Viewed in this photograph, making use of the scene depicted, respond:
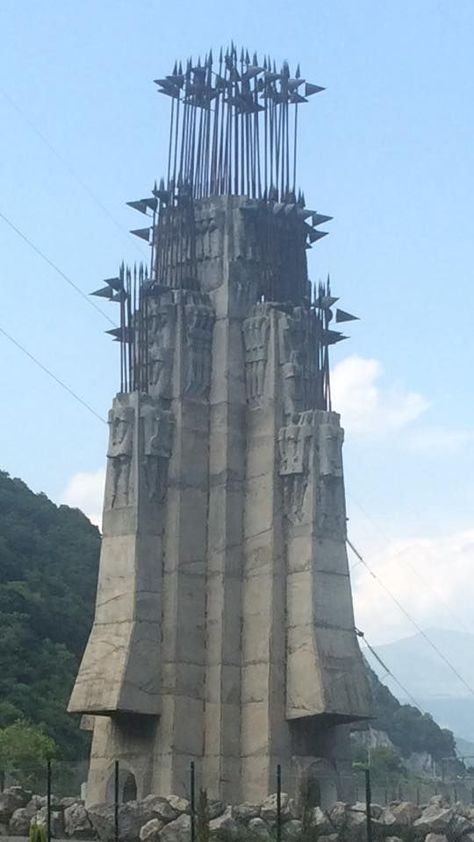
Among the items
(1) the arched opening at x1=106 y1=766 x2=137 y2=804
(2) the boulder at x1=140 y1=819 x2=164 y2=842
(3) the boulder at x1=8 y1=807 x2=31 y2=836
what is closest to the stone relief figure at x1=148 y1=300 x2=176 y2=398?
(1) the arched opening at x1=106 y1=766 x2=137 y2=804

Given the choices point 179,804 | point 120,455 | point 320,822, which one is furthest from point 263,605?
point 320,822

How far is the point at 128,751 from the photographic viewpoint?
1312 inches

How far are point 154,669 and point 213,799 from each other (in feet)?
9.54

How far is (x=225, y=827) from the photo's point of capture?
1131 inches

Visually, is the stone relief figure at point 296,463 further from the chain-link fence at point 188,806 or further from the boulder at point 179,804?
the boulder at point 179,804

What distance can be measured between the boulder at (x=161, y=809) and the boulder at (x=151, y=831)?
23 cm

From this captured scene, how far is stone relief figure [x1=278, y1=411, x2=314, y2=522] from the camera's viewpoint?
33906mm

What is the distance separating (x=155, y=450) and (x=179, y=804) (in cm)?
778

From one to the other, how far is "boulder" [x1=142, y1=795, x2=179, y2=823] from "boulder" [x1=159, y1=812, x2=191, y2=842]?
302 mm

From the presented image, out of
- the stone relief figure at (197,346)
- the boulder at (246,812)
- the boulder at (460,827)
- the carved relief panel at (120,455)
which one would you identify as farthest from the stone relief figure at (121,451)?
the boulder at (460,827)

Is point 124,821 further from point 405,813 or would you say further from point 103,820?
point 405,813

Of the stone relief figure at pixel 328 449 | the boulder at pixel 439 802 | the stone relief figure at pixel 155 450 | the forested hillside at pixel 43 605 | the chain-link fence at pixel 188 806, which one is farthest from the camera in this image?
the forested hillside at pixel 43 605

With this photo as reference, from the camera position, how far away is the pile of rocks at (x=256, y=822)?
28.6 metres

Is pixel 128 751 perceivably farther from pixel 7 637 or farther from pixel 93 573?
pixel 93 573
